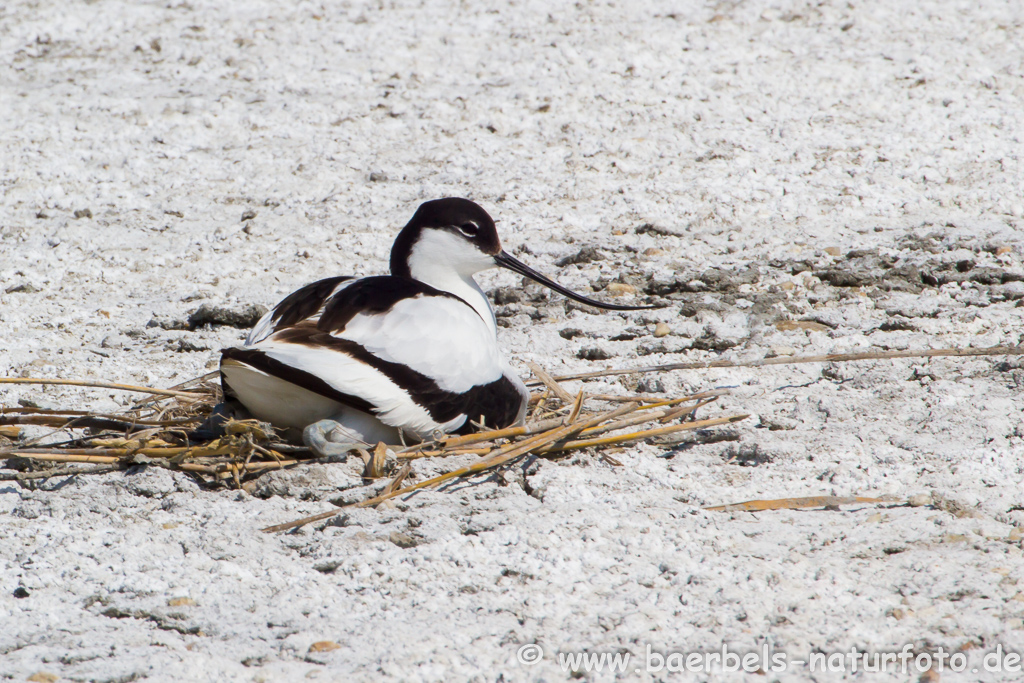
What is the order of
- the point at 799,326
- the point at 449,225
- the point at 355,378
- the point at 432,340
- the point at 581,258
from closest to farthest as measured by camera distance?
the point at 355,378
the point at 432,340
the point at 449,225
the point at 799,326
the point at 581,258

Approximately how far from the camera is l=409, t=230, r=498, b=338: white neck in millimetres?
3670

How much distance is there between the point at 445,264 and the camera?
3.71 meters

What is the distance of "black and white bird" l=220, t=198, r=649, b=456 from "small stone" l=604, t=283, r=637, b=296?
3.76 ft

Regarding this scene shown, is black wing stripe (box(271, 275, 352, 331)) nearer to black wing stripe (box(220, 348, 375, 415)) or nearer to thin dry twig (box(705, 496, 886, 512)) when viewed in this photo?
black wing stripe (box(220, 348, 375, 415))

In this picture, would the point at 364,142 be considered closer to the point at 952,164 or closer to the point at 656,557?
the point at 952,164

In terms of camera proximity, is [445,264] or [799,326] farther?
[799,326]

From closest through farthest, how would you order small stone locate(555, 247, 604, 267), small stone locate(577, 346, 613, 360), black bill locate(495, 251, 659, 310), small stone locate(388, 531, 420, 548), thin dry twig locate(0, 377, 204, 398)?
small stone locate(388, 531, 420, 548)
thin dry twig locate(0, 377, 204, 398)
black bill locate(495, 251, 659, 310)
small stone locate(577, 346, 613, 360)
small stone locate(555, 247, 604, 267)

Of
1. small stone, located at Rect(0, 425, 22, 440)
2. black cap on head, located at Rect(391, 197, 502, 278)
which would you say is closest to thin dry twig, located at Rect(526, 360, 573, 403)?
black cap on head, located at Rect(391, 197, 502, 278)

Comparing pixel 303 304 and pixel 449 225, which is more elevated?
pixel 449 225

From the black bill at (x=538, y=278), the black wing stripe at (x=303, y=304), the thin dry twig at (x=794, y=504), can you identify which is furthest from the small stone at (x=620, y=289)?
the thin dry twig at (x=794, y=504)

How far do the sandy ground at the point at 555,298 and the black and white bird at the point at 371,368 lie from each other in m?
0.25

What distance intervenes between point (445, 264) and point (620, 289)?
39.9 inches

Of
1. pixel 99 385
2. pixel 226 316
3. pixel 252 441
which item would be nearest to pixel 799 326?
pixel 252 441

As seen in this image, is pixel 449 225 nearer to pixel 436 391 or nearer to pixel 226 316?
pixel 436 391
